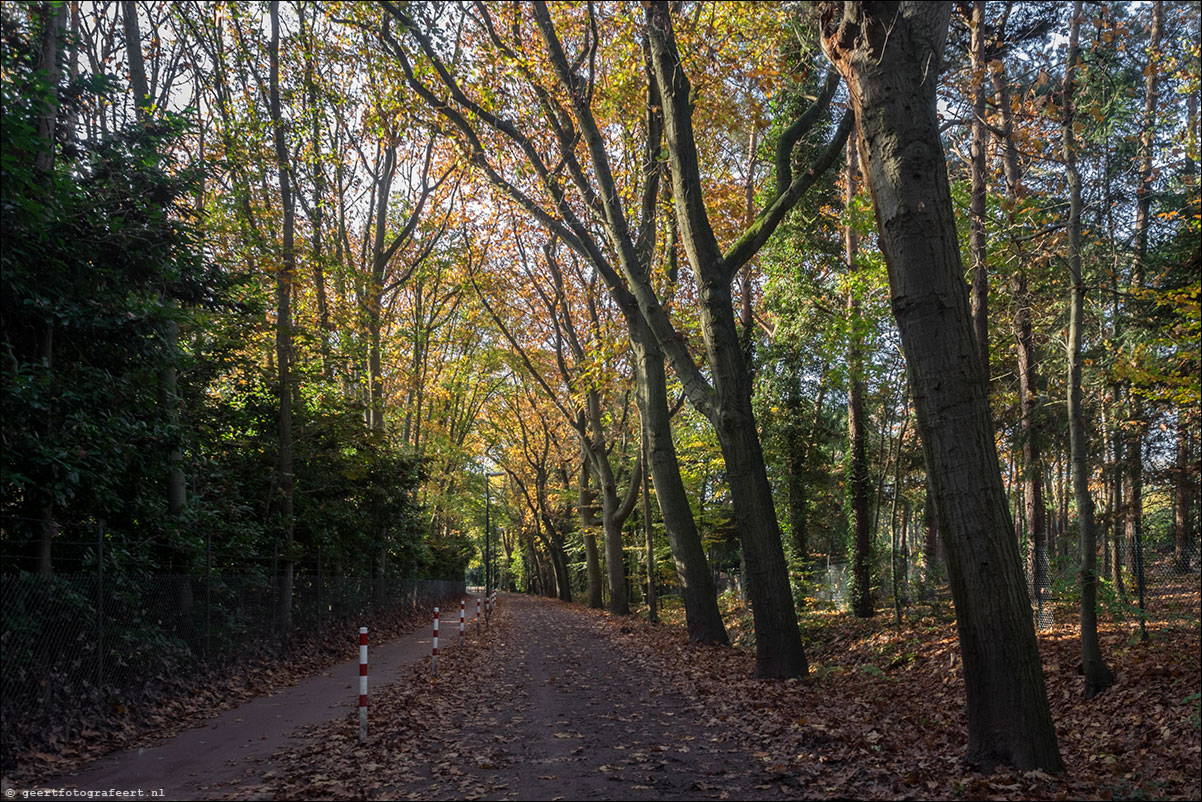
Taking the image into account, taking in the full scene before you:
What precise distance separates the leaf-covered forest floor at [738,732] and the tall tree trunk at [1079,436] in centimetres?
46

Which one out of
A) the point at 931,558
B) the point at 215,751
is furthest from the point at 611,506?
the point at 215,751

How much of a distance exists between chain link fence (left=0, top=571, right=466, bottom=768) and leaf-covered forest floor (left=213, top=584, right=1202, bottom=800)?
2341 mm

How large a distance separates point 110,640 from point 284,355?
7113 millimetres

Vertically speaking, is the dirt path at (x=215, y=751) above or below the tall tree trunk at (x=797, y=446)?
below

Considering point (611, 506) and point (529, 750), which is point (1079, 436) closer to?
point (529, 750)

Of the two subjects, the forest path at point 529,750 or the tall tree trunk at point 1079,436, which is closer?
the forest path at point 529,750

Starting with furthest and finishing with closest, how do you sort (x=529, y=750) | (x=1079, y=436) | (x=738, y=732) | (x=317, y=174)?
1. (x=317, y=174)
2. (x=1079, y=436)
3. (x=738, y=732)
4. (x=529, y=750)

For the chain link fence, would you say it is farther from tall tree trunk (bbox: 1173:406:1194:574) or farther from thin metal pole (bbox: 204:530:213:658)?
tall tree trunk (bbox: 1173:406:1194:574)

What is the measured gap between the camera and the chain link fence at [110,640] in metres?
7.13

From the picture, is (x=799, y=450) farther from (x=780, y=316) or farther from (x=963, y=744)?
(x=963, y=744)

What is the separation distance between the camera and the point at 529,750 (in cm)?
707

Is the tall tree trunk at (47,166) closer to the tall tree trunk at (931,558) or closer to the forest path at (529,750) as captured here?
the forest path at (529,750)

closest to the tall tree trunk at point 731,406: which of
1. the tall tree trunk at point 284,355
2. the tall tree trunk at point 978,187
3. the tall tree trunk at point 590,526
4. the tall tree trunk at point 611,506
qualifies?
the tall tree trunk at point 978,187

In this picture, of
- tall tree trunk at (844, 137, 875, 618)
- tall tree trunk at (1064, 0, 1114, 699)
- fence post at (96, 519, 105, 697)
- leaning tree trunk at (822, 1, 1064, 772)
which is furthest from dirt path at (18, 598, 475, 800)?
tall tree trunk at (844, 137, 875, 618)
